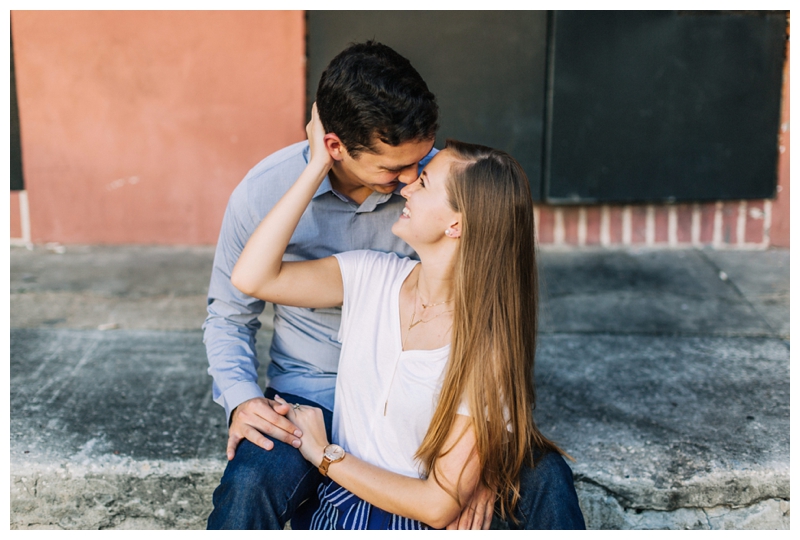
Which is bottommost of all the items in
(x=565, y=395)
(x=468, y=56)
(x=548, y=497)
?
(x=565, y=395)

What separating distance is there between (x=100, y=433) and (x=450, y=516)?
1.48 metres

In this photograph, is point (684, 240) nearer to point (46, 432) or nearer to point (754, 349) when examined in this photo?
point (754, 349)

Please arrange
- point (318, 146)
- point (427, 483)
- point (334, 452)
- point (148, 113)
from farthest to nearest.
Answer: point (148, 113), point (318, 146), point (334, 452), point (427, 483)

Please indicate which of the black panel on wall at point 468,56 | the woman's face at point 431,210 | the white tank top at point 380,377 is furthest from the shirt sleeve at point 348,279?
the black panel on wall at point 468,56

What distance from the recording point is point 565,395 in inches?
120

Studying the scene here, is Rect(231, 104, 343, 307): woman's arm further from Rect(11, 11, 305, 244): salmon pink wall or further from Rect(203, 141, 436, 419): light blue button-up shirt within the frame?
Rect(11, 11, 305, 244): salmon pink wall

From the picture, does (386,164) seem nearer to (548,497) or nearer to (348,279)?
(348,279)

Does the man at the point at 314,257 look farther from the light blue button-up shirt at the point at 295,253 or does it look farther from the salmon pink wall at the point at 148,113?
the salmon pink wall at the point at 148,113

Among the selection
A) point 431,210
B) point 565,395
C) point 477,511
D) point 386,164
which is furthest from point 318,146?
point 565,395

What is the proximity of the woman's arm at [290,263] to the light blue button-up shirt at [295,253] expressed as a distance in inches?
→ 7.7

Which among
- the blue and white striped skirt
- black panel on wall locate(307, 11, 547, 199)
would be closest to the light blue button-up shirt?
the blue and white striped skirt

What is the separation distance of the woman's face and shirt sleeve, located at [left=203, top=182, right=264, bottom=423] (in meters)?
0.58

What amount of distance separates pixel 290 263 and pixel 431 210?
491 mm

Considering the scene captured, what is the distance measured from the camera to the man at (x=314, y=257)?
1964 mm
